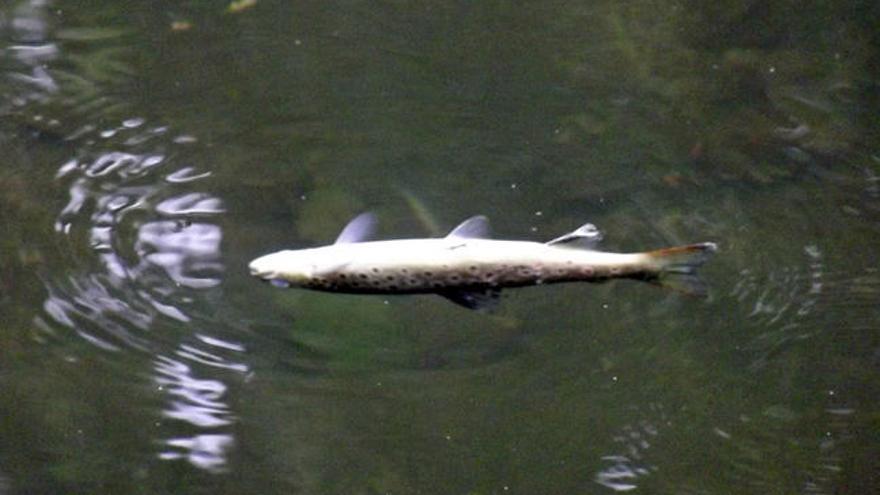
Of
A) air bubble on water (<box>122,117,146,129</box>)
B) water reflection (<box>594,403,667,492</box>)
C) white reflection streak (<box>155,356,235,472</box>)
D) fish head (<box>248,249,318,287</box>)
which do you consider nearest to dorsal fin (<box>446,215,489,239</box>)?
fish head (<box>248,249,318,287</box>)

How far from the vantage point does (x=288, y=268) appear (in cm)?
314

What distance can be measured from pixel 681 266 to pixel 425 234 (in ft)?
6.00

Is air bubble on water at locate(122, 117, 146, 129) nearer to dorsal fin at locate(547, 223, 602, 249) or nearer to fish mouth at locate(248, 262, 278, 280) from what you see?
fish mouth at locate(248, 262, 278, 280)

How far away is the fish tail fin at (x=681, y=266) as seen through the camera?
10.3 ft

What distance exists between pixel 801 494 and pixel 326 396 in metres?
1.70

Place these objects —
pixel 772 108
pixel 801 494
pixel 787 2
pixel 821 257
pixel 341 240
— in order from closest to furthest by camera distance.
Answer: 1. pixel 341 240
2. pixel 801 494
3. pixel 821 257
4. pixel 772 108
5. pixel 787 2

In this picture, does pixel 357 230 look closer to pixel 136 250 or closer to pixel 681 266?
pixel 681 266

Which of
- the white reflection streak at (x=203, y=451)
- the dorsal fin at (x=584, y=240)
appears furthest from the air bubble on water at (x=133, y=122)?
the dorsal fin at (x=584, y=240)

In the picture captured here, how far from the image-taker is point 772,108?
540cm

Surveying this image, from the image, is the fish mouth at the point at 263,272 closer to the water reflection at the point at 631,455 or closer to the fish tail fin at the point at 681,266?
the fish tail fin at the point at 681,266

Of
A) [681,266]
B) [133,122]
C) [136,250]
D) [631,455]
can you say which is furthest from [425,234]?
[681,266]

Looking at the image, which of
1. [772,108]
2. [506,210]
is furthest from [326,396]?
[772,108]

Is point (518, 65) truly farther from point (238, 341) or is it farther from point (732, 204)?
point (238, 341)

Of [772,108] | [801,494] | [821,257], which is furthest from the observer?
[772,108]
